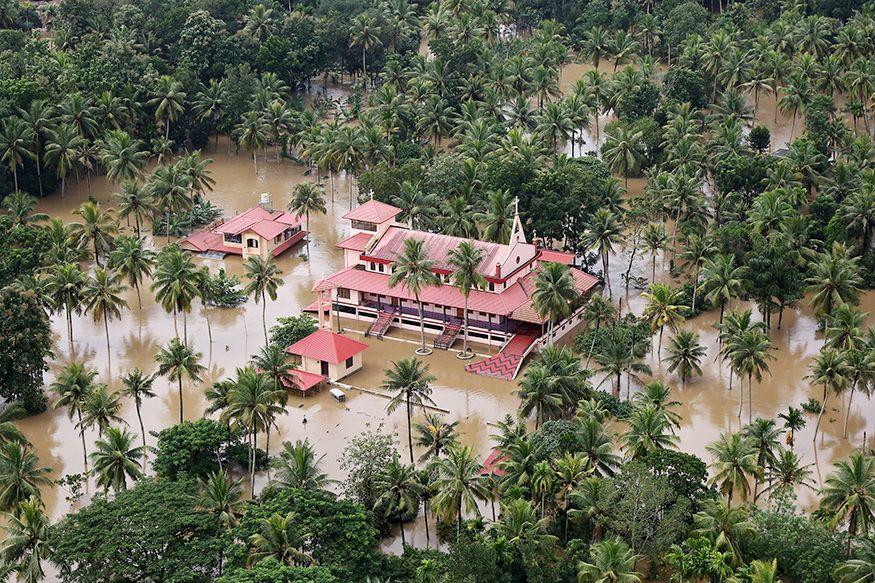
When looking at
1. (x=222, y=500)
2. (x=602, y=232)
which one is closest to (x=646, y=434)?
(x=222, y=500)

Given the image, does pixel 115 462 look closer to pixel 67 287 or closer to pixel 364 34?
pixel 67 287

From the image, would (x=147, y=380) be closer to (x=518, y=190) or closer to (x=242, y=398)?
(x=242, y=398)

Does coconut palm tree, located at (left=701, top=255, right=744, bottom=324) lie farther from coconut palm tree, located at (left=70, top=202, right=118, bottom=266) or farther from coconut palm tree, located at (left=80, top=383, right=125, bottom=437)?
coconut palm tree, located at (left=70, top=202, right=118, bottom=266)

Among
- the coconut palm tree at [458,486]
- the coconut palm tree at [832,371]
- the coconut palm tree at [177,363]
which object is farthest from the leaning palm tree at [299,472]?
the coconut palm tree at [832,371]

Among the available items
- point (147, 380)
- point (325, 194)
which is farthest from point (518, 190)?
point (147, 380)

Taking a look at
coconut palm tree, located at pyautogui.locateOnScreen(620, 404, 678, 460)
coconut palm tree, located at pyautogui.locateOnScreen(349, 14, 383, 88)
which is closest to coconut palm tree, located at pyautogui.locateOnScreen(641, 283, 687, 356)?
coconut palm tree, located at pyautogui.locateOnScreen(620, 404, 678, 460)

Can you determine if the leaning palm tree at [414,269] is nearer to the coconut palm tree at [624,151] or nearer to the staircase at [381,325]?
the staircase at [381,325]
